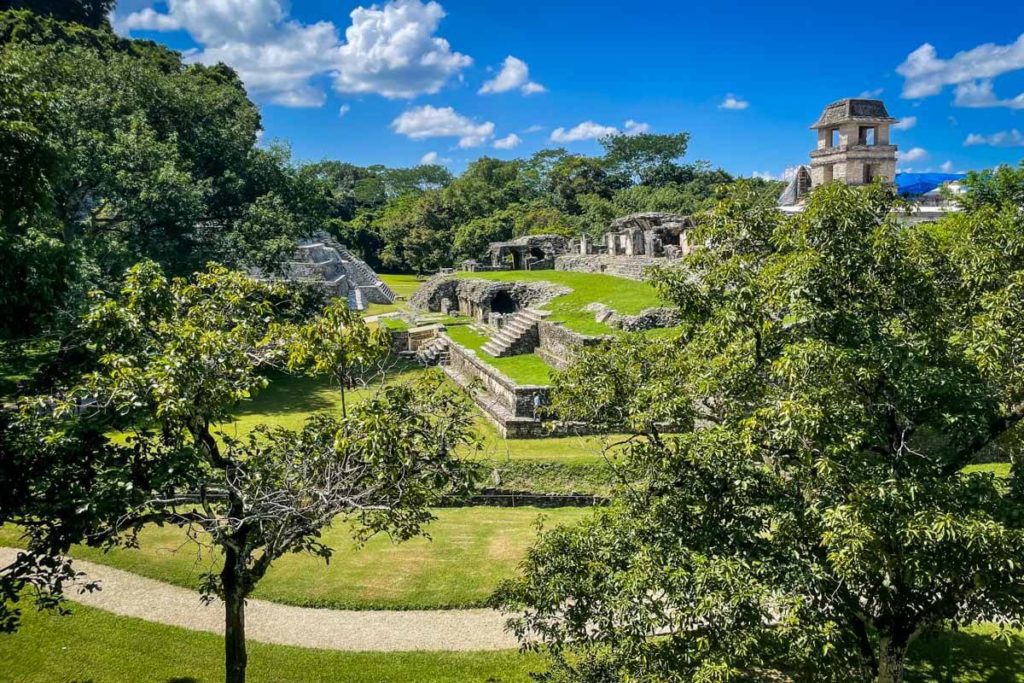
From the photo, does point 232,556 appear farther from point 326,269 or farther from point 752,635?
point 326,269

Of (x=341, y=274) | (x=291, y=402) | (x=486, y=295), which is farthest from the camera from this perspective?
(x=341, y=274)

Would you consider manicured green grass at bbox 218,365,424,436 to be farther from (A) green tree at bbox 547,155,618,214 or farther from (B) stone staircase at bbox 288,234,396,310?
(A) green tree at bbox 547,155,618,214

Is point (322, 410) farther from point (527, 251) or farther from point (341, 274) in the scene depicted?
point (341, 274)

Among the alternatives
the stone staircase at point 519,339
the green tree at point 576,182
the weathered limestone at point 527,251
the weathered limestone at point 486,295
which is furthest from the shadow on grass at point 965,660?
the green tree at point 576,182

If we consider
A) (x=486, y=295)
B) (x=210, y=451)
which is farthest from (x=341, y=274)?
(x=210, y=451)

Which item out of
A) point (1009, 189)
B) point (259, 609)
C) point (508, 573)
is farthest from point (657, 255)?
point (259, 609)

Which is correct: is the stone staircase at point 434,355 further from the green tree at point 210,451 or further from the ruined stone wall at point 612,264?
the green tree at point 210,451

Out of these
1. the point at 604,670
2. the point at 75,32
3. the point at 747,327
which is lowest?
the point at 604,670
